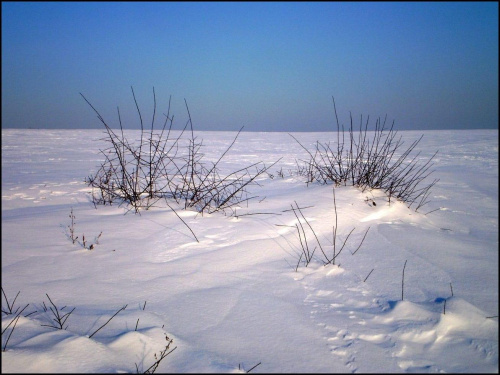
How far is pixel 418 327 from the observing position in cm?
112

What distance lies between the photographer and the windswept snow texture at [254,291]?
3.21ft

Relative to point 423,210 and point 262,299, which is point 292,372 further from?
point 423,210

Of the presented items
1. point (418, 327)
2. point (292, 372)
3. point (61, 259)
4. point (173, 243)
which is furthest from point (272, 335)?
point (61, 259)

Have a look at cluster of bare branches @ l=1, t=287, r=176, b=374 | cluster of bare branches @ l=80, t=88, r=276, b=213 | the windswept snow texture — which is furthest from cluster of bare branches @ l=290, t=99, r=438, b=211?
cluster of bare branches @ l=1, t=287, r=176, b=374

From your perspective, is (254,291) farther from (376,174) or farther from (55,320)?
(376,174)

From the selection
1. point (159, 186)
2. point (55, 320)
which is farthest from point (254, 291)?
point (159, 186)

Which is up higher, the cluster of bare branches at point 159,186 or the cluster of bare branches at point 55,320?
the cluster of bare branches at point 159,186

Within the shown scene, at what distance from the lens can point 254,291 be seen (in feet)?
4.56

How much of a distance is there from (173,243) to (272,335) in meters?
1.08

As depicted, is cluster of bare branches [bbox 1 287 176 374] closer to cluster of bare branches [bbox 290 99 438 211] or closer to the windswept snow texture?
the windswept snow texture

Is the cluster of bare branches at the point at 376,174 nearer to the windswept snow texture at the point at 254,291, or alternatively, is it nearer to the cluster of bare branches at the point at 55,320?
the windswept snow texture at the point at 254,291

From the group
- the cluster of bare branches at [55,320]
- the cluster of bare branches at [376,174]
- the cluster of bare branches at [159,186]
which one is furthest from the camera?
the cluster of bare branches at [376,174]

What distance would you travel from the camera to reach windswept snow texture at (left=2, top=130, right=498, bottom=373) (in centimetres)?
98

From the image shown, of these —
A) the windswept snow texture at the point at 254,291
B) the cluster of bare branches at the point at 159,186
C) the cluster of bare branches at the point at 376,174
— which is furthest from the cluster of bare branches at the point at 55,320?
the cluster of bare branches at the point at 376,174
